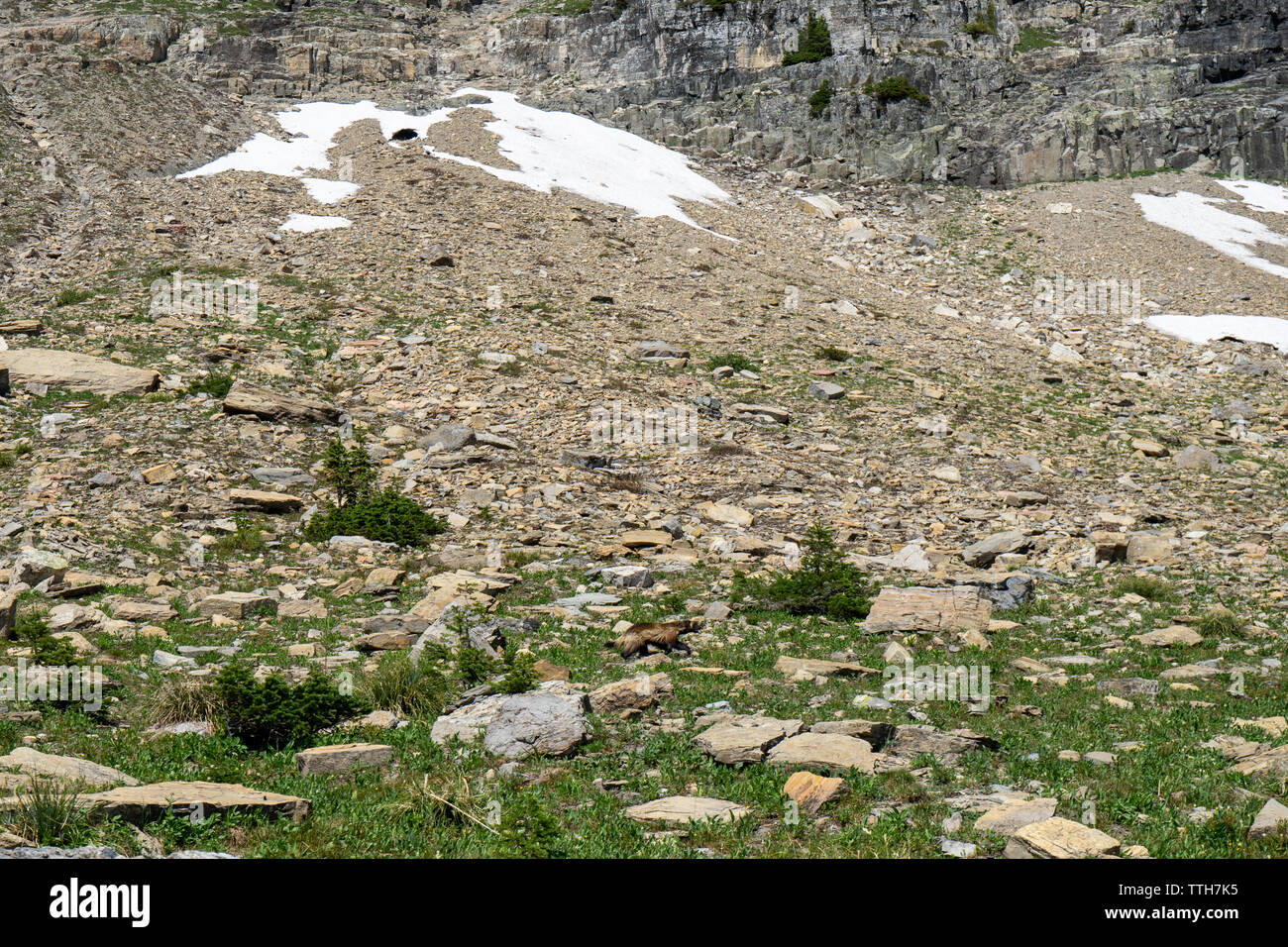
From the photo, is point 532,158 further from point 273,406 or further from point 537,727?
point 537,727

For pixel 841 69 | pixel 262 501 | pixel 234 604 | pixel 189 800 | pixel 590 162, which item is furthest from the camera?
pixel 841 69

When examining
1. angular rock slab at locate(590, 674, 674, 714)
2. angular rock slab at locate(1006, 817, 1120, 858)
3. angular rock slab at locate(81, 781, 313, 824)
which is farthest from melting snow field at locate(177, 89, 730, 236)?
angular rock slab at locate(1006, 817, 1120, 858)

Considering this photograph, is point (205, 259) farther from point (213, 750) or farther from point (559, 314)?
point (213, 750)

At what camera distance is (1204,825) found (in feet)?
21.3

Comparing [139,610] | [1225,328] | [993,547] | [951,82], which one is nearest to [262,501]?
[139,610]

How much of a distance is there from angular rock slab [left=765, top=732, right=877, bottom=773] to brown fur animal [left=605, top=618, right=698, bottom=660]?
3.50 meters

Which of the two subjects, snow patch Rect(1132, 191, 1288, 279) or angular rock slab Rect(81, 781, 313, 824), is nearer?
angular rock slab Rect(81, 781, 313, 824)

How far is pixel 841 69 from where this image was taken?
5244 centimetres

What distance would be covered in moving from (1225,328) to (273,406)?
3162 centimetres

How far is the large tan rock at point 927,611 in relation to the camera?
12.7 meters

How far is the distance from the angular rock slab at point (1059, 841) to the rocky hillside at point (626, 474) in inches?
2.2

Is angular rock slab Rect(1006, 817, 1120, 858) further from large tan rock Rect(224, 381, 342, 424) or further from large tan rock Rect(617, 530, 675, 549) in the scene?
large tan rock Rect(224, 381, 342, 424)

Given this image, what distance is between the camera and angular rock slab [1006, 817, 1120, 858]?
5926mm

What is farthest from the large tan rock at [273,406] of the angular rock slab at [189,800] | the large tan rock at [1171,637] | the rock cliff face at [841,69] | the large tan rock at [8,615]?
the rock cliff face at [841,69]
